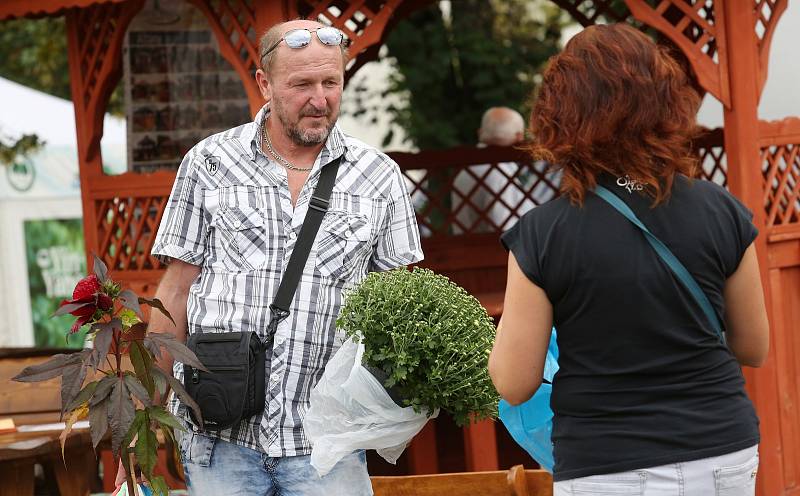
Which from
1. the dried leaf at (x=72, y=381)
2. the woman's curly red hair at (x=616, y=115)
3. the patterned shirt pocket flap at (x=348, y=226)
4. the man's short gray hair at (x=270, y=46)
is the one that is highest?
the man's short gray hair at (x=270, y=46)

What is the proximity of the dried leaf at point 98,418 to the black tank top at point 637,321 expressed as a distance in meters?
1.19

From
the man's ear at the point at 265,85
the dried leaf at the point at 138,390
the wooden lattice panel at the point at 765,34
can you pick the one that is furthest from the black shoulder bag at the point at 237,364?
the wooden lattice panel at the point at 765,34

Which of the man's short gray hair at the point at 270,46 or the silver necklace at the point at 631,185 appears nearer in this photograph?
the silver necklace at the point at 631,185

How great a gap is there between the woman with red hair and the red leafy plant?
39.8 inches

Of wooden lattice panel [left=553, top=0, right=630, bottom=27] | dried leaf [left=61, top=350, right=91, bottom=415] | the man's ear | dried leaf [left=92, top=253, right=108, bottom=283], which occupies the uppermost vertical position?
wooden lattice panel [left=553, top=0, right=630, bottom=27]

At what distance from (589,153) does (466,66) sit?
31.5 feet

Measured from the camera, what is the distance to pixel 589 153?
2.32m

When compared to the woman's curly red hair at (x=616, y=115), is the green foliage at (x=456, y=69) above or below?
above

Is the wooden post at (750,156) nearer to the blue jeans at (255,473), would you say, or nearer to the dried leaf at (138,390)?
the blue jeans at (255,473)

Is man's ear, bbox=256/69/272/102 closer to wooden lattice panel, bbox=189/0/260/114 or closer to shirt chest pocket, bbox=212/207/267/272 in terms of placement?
shirt chest pocket, bbox=212/207/267/272

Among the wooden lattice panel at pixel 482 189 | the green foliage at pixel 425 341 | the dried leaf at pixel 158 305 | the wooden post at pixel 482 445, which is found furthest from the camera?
the wooden lattice panel at pixel 482 189

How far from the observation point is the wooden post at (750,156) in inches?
220

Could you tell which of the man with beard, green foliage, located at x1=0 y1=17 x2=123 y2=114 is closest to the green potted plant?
→ the man with beard

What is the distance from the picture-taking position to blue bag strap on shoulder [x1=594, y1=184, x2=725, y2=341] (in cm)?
229
